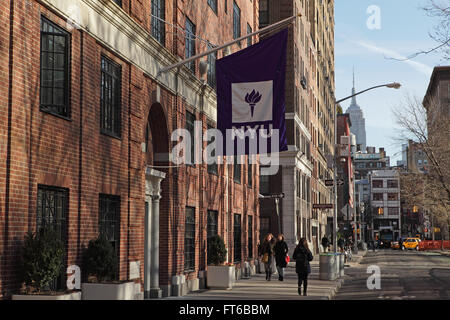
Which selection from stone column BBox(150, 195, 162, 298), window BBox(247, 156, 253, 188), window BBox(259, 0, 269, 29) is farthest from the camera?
window BBox(259, 0, 269, 29)

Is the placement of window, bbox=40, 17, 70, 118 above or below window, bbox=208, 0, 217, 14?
below

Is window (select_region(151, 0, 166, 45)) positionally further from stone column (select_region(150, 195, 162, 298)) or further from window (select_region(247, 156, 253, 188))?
window (select_region(247, 156, 253, 188))

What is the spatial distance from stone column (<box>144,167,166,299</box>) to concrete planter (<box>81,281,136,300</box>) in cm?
550

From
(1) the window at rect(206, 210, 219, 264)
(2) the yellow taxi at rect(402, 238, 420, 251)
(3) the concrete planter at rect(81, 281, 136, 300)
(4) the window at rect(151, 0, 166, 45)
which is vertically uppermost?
(4) the window at rect(151, 0, 166, 45)

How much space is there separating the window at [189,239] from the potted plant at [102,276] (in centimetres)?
804

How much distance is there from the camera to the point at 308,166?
58.6 meters

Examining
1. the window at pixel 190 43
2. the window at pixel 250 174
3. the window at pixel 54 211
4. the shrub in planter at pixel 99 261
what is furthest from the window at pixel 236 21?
the window at pixel 54 211

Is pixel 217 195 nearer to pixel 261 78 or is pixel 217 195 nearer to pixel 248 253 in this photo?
pixel 248 253

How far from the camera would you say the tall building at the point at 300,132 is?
49.6 meters

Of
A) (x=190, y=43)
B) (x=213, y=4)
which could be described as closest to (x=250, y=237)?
(x=213, y=4)

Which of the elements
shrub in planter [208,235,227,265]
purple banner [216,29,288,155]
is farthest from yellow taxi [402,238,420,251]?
purple banner [216,29,288,155]

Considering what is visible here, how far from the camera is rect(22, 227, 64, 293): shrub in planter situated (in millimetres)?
10852

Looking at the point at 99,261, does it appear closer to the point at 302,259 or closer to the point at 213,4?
the point at 302,259

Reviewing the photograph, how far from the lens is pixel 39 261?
10.9 meters
